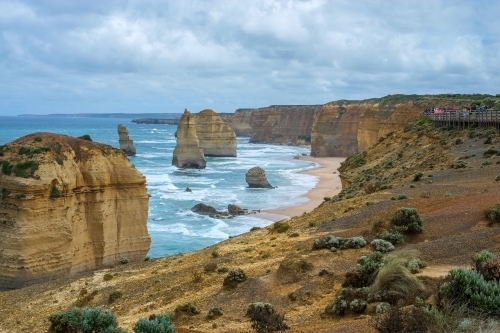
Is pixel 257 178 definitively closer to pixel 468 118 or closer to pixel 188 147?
pixel 468 118

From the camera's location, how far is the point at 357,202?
23859 mm

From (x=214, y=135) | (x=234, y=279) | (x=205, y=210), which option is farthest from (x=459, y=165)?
(x=214, y=135)

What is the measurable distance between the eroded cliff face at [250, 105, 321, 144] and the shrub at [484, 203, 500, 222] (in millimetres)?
126107

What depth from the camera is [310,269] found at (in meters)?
14.4

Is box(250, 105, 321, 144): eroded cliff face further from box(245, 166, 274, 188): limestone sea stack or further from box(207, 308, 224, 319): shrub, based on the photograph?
box(207, 308, 224, 319): shrub

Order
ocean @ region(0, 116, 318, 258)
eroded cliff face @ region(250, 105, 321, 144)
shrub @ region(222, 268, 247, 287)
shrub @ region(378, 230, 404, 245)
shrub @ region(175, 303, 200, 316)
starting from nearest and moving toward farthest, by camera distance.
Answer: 1. shrub @ region(175, 303, 200, 316)
2. shrub @ region(222, 268, 247, 287)
3. shrub @ region(378, 230, 404, 245)
4. ocean @ region(0, 116, 318, 258)
5. eroded cliff face @ region(250, 105, 321, 144)

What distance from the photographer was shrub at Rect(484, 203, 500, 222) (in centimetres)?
1543

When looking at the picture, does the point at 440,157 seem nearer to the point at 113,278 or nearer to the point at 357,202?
the point at 357,202

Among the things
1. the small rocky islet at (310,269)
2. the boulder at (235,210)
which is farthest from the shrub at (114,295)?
the boulder at (235,210)

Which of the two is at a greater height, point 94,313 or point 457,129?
point 457,129

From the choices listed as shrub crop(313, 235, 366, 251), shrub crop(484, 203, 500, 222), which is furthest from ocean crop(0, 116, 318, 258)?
shrub crop(484, 203, 500, 222)

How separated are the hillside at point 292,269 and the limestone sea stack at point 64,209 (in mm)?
2264

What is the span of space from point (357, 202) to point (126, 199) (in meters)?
11.3

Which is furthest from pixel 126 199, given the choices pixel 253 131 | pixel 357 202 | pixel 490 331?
pixel 253 131
